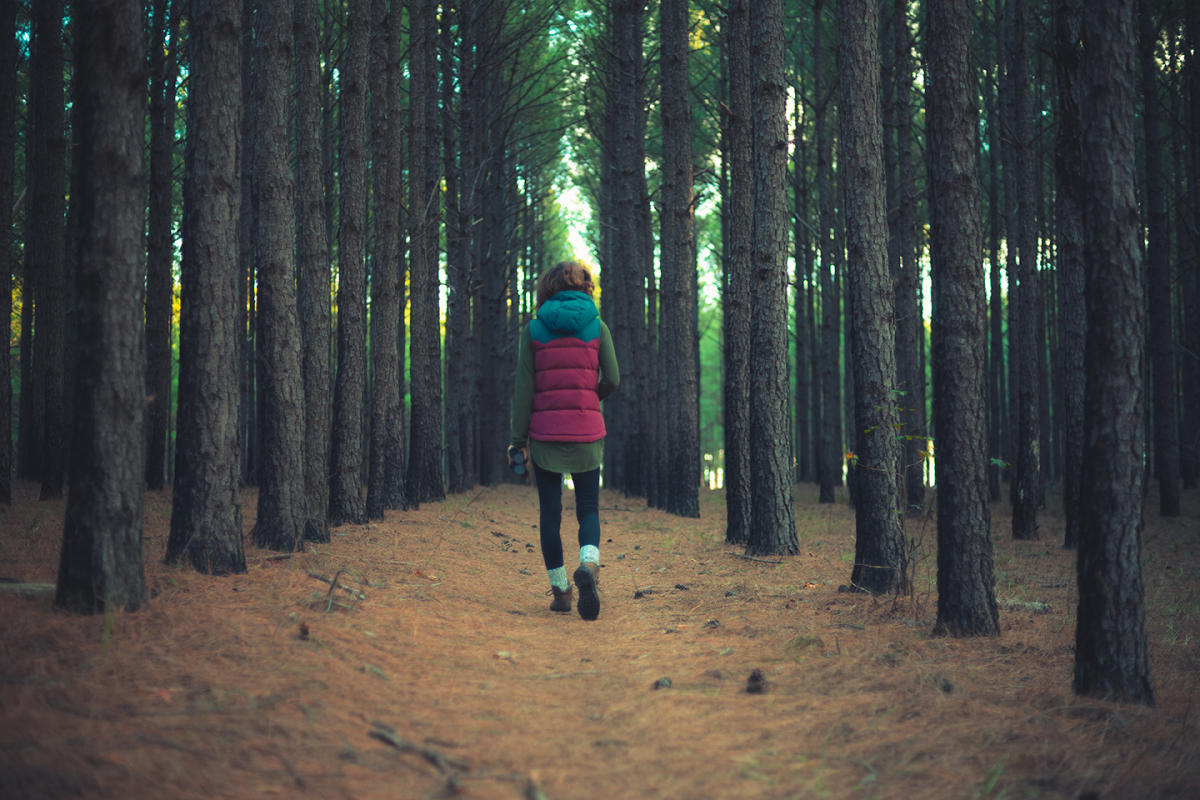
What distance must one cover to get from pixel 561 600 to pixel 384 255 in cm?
652

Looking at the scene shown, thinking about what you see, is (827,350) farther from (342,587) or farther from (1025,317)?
(342,587)

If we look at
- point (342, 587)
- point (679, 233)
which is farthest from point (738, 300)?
point (342, 587)

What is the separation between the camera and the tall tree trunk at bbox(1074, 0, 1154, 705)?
333cm

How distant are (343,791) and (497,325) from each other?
68.6 feet

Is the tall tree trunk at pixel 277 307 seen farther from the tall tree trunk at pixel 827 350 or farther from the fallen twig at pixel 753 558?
the tall tree trunk at pixel 827 350

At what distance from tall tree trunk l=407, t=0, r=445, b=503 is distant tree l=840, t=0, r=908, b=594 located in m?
7.18

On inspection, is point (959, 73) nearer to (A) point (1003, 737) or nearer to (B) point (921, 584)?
(A) point (1003, 737)

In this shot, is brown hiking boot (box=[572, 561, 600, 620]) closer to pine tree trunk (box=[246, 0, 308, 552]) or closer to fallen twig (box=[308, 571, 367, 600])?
fallen twig (box=[308, 571, 367, 600])

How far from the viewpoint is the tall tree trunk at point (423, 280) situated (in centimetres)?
1203

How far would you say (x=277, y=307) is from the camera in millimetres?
6477

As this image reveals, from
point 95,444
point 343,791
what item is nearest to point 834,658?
point 343,791

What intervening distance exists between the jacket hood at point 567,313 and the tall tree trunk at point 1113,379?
113 inches

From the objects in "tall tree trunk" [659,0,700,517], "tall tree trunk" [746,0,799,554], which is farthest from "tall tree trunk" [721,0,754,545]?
"tall tree trunk" [659,0,700,517]

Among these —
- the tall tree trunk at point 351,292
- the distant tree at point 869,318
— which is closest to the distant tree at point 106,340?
the distant tree at point 869,318
